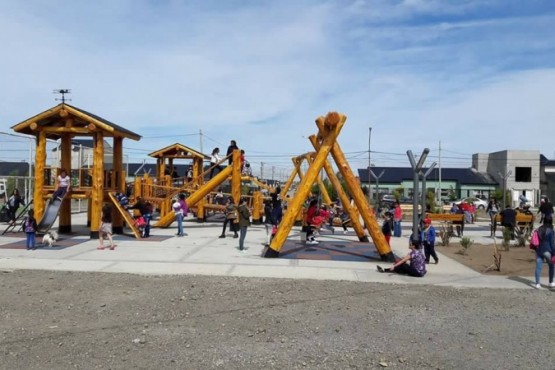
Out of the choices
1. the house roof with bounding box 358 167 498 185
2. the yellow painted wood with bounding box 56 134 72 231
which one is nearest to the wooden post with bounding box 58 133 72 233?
the yellow painted wood with bounding box 56 134 72 231

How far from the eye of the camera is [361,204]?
13008mm

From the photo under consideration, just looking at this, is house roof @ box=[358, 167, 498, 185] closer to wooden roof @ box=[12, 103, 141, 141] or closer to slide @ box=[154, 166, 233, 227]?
slide @ box=[154, 166, 233, 227]

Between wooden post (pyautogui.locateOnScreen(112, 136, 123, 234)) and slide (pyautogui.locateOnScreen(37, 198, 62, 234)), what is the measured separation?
93.9 inches

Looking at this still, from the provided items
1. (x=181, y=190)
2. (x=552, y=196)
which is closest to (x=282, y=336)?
(x=181, y=190)

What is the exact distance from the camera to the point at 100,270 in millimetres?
10344

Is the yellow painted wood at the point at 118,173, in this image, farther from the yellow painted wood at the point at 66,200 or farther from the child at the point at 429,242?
the child at the point at 429,242

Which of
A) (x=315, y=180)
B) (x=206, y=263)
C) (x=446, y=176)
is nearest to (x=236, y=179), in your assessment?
(x=315, y=180)

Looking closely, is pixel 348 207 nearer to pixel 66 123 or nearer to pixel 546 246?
pixel 546 246

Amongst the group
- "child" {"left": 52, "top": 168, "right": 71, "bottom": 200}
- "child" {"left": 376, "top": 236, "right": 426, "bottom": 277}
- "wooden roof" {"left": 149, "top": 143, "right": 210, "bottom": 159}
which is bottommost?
"child" {"left": 376, "top": 236, "right": 426, "bottom": 277}

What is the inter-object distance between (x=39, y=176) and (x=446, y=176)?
197 ft

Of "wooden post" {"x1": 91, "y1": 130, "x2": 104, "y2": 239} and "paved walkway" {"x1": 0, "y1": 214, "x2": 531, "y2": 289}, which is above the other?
"wooden post" {"x1": 91, "y1": 130, "x2": 104, "y2": 239}

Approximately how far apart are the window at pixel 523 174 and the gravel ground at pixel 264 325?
204ft

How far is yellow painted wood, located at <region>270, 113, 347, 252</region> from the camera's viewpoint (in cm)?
1251

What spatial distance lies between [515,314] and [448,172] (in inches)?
2592
